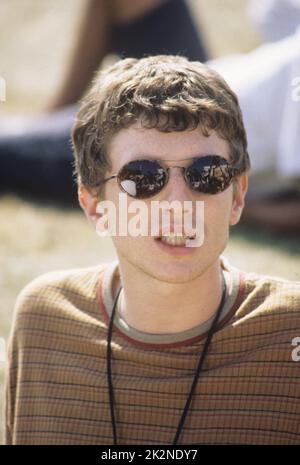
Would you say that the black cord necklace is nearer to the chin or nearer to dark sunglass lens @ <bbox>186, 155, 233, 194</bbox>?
the chin

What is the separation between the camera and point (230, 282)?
2291mm

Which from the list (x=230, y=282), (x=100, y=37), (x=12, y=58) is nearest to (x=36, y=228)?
(x=100, y=37)

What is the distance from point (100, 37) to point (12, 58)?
397 cm

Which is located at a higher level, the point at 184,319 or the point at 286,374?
the point at 184,319

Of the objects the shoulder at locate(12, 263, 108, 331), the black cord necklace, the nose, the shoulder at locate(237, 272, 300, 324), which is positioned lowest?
the black cord necklace

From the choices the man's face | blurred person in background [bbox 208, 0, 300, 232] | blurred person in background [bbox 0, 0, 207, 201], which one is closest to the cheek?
the man's face

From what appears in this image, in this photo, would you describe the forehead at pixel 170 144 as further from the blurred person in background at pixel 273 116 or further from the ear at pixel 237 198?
the blurred person in background at pixel 273 116

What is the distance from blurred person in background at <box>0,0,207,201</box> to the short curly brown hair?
3.47 metres

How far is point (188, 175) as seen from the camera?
82.8 inches

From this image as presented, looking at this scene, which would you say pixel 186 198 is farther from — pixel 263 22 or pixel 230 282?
pixel 263 22

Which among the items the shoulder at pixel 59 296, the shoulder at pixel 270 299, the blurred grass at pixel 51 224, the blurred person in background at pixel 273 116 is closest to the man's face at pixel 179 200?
the shoulder at pixel 270 299

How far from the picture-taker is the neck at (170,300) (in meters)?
2.22

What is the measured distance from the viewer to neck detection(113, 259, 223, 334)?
7.29ft
